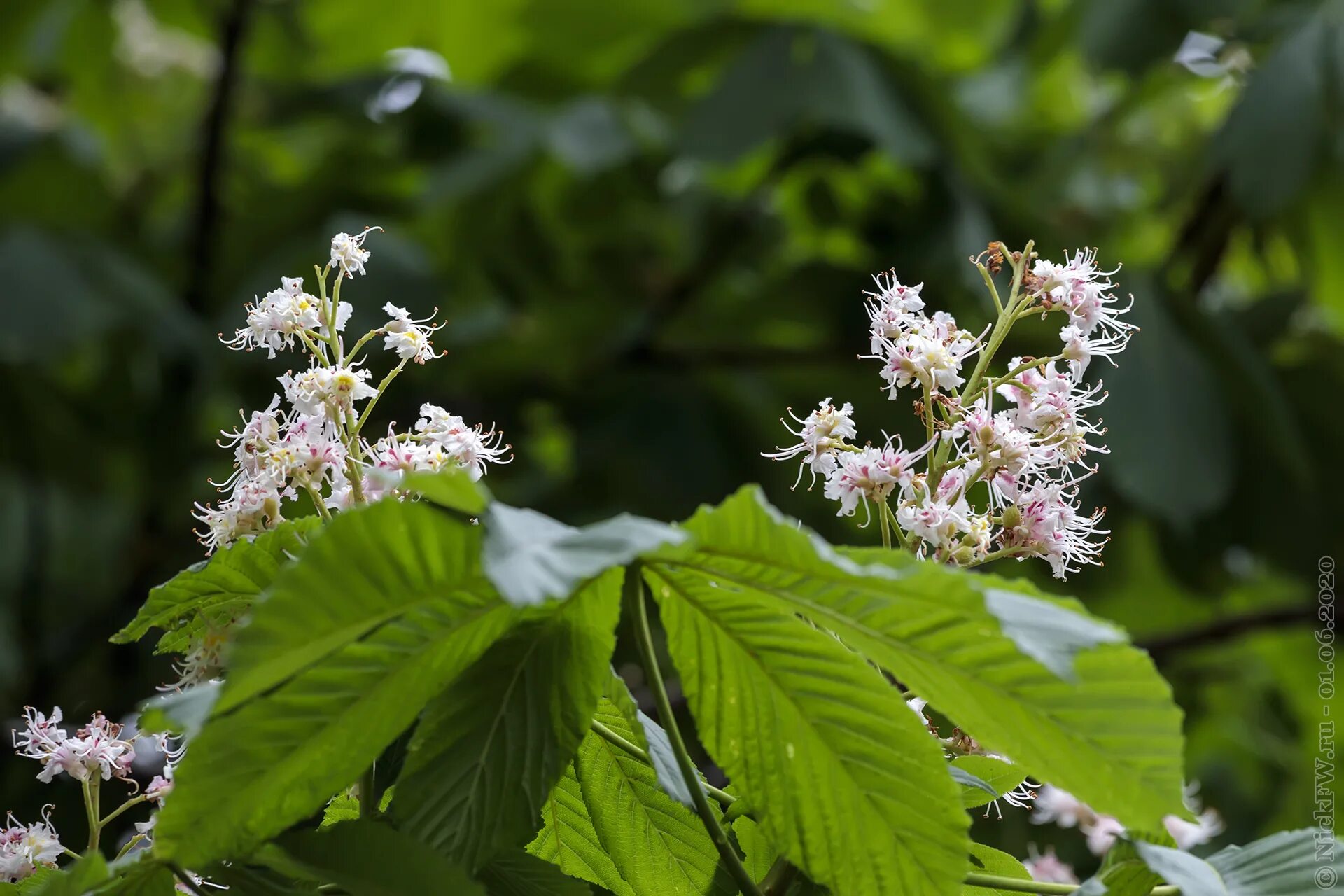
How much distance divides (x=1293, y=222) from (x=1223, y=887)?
7.01 feet

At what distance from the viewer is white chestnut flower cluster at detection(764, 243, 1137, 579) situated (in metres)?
0.71

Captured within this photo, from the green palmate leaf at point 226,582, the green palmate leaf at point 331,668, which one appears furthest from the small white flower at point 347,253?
the green palmate leaf at point 331,668

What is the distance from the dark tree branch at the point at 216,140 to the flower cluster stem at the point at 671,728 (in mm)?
2421

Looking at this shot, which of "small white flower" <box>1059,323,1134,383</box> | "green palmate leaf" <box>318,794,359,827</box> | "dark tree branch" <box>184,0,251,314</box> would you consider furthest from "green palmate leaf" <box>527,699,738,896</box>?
"dark tree branch" <box>184,0,251,314</box>

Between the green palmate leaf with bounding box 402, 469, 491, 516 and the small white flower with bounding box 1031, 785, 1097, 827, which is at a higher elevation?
the green palmate leaf with bounding box 402, 469, 491, 516

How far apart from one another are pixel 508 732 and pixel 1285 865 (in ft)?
1.28

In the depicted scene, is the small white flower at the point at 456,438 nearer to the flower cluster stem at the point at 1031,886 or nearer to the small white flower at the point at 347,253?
the small white flower at the point at 347,253

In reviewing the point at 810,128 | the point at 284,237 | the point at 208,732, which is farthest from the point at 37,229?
the point at 208,732

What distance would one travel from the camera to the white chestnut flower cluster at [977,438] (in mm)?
709

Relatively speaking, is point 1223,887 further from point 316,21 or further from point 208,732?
point 316,21

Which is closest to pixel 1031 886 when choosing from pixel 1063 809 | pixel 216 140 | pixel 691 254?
pixel 1063 809

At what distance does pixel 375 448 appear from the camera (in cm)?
74

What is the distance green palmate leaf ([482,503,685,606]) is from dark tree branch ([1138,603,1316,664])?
196 centimetres

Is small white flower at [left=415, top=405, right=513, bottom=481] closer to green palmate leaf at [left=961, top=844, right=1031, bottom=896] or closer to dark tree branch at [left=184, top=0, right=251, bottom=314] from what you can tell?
green palmate leaf at [left=961, top=844, right=1031, bottom=896]
